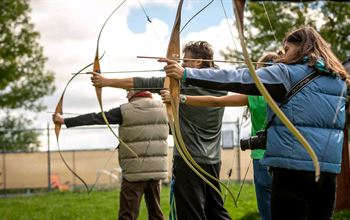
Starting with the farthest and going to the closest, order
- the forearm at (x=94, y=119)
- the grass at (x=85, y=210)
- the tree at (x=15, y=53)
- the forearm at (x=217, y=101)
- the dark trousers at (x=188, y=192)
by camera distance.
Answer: the tree at (x=15, y=53), the grass at (x=85, y=210), the forearm at (x=94, y=119), the dark trousers at (x=188, y=192), the forearm at (x=217, y=101)

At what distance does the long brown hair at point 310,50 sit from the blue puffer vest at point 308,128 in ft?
Result: 0.18

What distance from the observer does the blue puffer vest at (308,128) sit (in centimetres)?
298

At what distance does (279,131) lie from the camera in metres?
3.02

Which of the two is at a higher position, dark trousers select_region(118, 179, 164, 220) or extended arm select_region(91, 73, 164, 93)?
extended arm select_region(91, 73, 164, 93)

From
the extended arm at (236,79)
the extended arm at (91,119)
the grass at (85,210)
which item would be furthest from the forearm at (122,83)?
the grass at (85,210)

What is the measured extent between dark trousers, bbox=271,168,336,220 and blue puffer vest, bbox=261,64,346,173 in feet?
0.12

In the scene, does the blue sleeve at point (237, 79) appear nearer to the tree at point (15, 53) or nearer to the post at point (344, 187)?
the post at point (344, 187)

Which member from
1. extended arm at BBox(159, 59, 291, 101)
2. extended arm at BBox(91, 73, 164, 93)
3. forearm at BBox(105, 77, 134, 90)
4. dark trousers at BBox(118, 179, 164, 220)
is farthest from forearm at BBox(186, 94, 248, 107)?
dark trousers at BBox(118, 179, 164, 220)

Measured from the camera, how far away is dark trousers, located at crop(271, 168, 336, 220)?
2980 mm

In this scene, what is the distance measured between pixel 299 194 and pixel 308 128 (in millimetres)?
287

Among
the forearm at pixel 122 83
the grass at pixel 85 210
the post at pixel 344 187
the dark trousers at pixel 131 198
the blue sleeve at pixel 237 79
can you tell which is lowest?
the grass at pixel 85 210

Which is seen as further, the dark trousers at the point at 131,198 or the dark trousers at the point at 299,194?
the dark trousers at the point at 131,198

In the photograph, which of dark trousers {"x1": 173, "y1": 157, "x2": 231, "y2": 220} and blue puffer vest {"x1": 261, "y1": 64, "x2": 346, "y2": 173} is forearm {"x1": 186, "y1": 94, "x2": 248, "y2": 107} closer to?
dark trousers {"x1": 173, "y1": 157, "x2": 231, "y2": 220}

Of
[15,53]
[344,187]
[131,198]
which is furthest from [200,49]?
[15,53]
